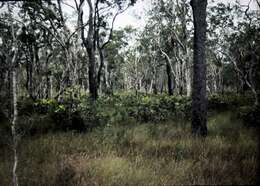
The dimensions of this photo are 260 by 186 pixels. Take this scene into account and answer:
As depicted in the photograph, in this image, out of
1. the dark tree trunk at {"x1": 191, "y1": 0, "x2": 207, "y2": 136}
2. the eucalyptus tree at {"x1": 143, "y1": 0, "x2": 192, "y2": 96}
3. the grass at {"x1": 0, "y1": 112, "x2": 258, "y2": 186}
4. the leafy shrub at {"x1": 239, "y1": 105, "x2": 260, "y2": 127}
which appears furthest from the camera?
the eucalyptus tree at {"x1": 143, "y1": 0, "x2": 192, "y2": 96}

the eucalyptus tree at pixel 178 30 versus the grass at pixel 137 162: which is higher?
the eucalyptus tree at pixel 178 30

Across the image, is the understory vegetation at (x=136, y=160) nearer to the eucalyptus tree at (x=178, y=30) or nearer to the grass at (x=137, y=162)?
the grass at (x=137, y=162)

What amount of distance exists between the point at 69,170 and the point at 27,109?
12515 millimetres

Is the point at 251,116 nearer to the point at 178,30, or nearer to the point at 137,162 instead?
the point at 137,162

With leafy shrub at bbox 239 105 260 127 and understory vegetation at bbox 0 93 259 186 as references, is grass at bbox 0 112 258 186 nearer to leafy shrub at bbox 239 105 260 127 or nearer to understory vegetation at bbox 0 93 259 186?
understory vegetation at bbox 0 93 259 186

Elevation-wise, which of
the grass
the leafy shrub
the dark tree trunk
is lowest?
the grass

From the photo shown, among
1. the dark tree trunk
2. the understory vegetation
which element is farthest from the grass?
the dark tree trunk

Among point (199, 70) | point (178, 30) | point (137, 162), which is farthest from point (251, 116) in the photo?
point (178, 30)

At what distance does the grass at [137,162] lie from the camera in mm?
4138

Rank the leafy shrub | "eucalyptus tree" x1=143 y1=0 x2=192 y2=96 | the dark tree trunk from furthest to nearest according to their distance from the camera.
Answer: "eucalyptus tree" x1=143 y1=0 x2=192 y2=96
the leafy shrub
the dark tree trunk

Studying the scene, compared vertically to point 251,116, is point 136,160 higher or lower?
lower

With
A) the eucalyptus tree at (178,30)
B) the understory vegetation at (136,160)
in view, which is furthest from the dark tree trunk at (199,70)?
the eucalyptus tree at (178,30)

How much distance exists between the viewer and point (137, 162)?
16.3ft

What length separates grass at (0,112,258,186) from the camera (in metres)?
4.14
